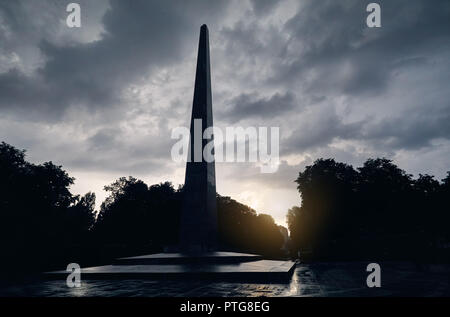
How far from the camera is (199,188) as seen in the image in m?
20.8

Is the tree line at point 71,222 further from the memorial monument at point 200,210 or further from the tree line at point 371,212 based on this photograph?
the tree line at point 371,212

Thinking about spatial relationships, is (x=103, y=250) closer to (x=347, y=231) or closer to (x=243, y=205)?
(x=347, y=231)

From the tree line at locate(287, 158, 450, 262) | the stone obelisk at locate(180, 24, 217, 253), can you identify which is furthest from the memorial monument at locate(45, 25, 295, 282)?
the tree line at locate(287, 158, 450, 262)

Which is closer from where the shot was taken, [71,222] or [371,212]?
[371,212]

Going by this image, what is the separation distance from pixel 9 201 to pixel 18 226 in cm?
320

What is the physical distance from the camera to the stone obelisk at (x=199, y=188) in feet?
66.1

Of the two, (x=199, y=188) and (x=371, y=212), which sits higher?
(x=199, y=188)

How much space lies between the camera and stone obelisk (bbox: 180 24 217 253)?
20141 millimetres

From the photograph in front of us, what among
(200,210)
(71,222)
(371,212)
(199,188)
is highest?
(199,188)

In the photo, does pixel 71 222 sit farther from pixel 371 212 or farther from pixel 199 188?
pixel 371 212

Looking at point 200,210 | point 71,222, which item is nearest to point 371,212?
point 200,210

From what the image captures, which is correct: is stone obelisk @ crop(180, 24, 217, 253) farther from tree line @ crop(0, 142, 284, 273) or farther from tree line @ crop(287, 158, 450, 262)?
tree line @ crop(287, 158, 450, 262)

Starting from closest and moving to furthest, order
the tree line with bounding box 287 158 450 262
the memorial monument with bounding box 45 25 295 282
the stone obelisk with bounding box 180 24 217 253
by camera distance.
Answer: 1. the memorial monument with bounding box 45 25 295 282
2. the stone obelisk with bounding box 180 24 217 253
3. the tree line with bounding box 287 158 450 262

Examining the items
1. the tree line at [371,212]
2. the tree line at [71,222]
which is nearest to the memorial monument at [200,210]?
the tree line at [71,222]
